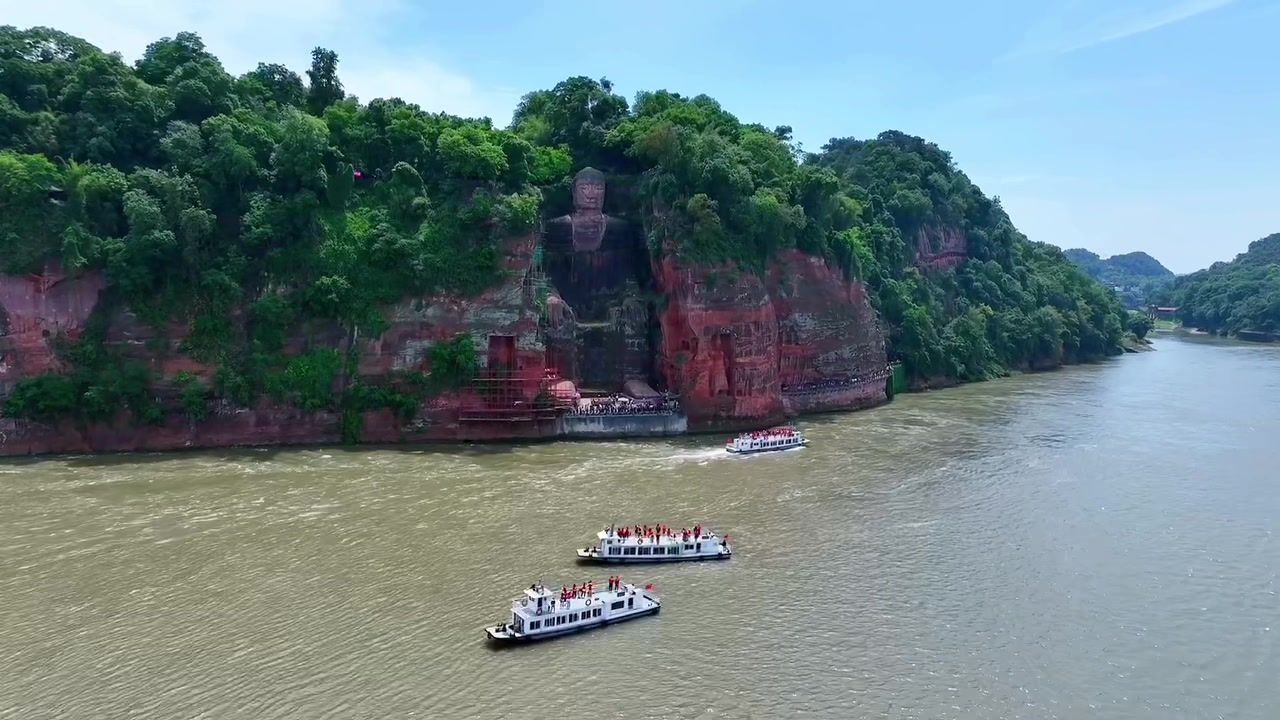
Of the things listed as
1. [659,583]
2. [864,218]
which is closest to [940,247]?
[864,218]

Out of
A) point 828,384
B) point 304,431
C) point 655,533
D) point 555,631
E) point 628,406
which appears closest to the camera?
point 555,631

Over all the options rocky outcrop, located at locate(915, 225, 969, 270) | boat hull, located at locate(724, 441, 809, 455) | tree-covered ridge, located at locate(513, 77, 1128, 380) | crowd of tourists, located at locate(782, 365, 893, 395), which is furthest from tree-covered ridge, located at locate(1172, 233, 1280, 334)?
boat hull, located at locate(724, 441, 809, 455)

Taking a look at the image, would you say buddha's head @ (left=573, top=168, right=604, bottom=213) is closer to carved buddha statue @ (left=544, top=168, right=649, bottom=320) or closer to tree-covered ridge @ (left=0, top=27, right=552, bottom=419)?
carved buddha statue @ (left=544, top=168, right=649, bottom=320)

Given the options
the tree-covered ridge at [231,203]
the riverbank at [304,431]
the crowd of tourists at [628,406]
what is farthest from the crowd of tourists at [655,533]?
the tree-covered ridge at [231,203]

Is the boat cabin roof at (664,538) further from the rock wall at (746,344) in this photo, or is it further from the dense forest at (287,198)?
the rock wall at (746,344)

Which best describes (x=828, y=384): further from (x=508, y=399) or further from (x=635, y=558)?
(x=635, y=558)

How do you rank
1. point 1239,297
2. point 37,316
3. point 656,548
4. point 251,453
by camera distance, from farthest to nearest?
point 1239,297
point 37,316
point 251,453
point 656,548

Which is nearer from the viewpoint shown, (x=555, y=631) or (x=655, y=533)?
(x=555, y=631)

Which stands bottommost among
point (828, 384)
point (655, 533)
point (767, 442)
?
point (655, 533)
